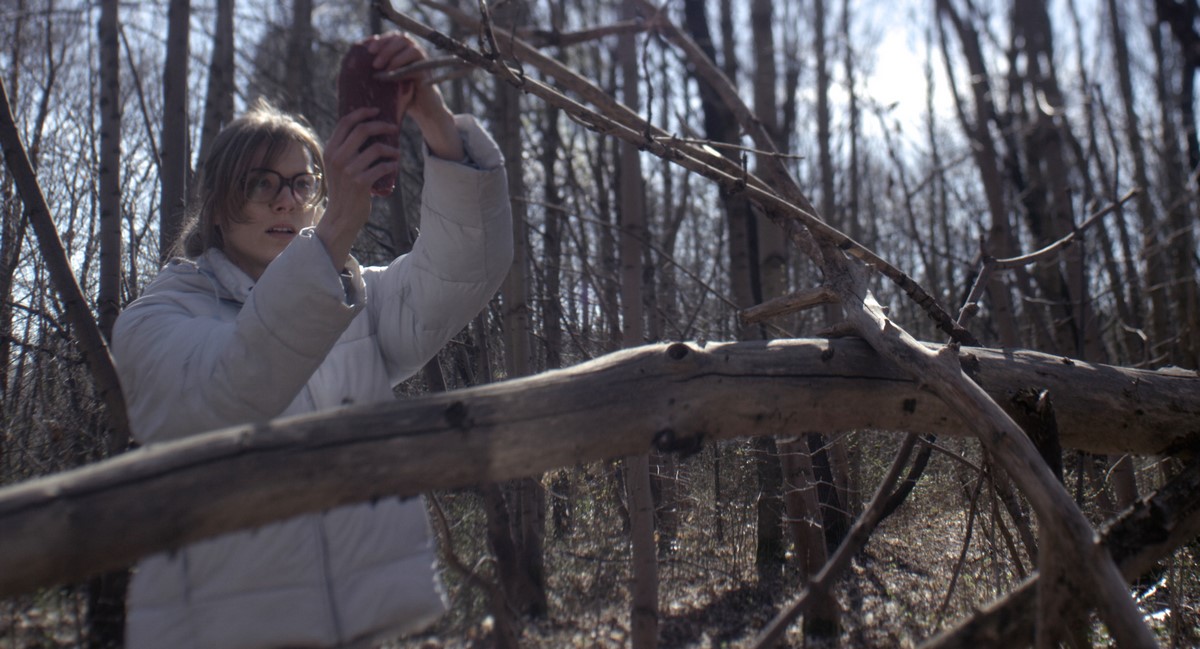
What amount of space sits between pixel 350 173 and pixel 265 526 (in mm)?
592

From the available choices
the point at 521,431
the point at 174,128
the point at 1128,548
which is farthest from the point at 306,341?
the point at 174,128

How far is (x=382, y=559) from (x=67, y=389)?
7.20 ft

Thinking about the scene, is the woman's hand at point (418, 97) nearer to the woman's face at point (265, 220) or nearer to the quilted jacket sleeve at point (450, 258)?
the quilted jacket sleeve at point (450, 258)

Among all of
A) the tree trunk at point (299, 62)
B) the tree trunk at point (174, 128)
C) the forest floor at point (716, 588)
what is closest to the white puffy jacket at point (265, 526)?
the forest floor at point (716, 588)

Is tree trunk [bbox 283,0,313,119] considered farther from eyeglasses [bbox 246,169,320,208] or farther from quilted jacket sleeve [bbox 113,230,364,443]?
quilted jacket sleeve [bbox 113,230,364,443]

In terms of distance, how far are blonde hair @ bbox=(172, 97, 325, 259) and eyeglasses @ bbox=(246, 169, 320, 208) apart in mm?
15

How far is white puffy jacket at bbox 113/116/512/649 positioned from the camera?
1460 mm

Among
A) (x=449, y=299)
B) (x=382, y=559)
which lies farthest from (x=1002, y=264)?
(x=382, y=559)

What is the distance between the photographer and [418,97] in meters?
1.70

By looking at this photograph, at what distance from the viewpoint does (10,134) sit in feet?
8.79

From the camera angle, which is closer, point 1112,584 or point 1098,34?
point 1112,584

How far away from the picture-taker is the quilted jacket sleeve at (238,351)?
146 centimetres

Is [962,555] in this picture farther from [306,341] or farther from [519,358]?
[306,341]

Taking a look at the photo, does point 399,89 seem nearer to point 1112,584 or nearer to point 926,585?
point 1112,584
